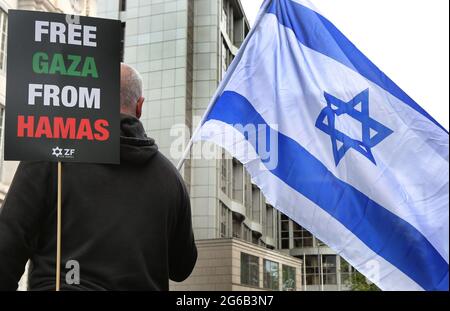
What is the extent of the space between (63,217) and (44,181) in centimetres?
11

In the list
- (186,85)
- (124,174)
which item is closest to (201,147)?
(186,85)

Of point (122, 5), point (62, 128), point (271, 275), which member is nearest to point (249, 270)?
point (271, 275)

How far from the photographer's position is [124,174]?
2.06 metres

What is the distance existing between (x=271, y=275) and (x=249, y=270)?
41 cm

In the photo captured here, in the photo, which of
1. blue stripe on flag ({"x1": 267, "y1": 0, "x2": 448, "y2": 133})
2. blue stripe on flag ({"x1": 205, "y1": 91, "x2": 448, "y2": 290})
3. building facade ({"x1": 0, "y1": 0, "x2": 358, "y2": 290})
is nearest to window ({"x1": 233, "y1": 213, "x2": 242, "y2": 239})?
building facade ({"x1": 0, "y1": 0, "x2": 358, "y2": 290})

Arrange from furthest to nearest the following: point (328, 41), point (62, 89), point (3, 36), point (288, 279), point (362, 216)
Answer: point (288, 279) → point (3, 36) → point (328, 41) → point (362, 216) → point (62, 89)

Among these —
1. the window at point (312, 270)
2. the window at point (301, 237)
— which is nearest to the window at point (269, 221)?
the window at point (301, 237)

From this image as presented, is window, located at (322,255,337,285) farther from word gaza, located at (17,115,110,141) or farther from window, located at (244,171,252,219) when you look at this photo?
word gaza, located at (17,115,110,141)

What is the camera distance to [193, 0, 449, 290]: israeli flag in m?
2.71

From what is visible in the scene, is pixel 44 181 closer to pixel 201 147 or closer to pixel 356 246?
pixel 356 246

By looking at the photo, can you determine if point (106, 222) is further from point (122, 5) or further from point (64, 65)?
point (122, 5)

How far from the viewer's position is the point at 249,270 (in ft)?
9.54

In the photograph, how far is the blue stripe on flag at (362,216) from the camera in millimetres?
2678
